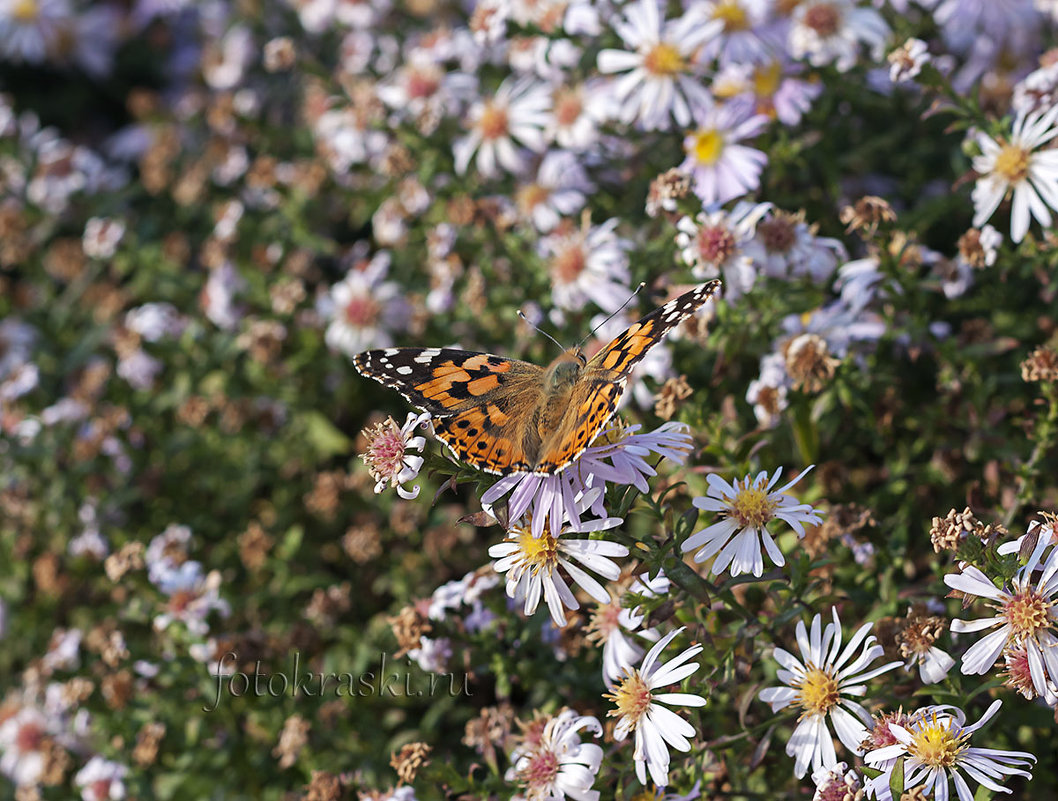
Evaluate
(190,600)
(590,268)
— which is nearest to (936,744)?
(590,268)

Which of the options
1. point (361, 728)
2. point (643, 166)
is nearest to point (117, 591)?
point (361, 728)

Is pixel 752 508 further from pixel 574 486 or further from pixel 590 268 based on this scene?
pixel 590 268

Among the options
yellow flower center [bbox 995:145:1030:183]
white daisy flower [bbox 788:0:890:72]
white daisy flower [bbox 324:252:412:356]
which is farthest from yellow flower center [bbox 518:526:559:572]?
white daisy flower [bbox 788:0:890:72]

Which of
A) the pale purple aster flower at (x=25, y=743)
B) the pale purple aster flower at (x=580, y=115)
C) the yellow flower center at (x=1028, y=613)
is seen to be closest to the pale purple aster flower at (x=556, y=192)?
the pale purple aster flower at (x=580, y=115)

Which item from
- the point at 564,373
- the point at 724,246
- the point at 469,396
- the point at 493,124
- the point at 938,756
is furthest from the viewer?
the point at 493,124

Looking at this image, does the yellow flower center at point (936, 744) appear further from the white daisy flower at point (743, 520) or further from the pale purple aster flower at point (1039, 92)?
the pale purple aster flower at point (1039, 92)

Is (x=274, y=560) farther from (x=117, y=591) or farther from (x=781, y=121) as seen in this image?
(x=781, y=121)
